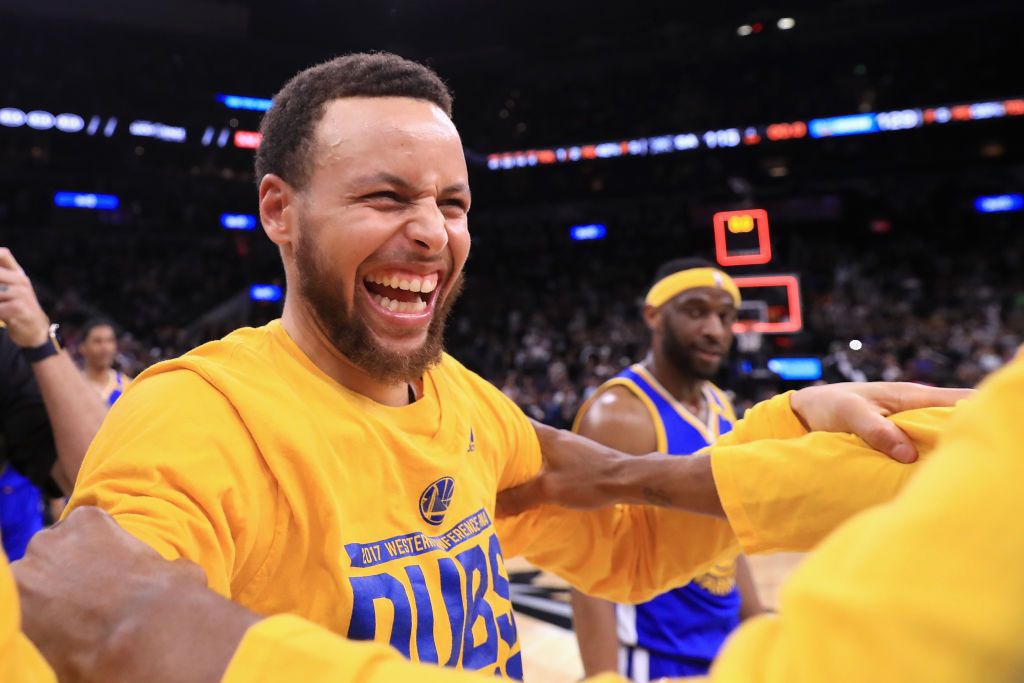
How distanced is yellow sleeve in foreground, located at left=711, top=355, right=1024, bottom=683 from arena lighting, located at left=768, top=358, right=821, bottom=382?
36.9 feet

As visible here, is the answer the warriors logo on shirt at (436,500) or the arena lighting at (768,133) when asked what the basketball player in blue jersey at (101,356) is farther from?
the arena lighting at (768,133)

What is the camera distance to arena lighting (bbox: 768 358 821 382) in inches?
439

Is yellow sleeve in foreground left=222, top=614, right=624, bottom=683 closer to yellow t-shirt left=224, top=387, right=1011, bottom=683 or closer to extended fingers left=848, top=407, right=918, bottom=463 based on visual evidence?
yellow t-shirt left=224, top=387, right=1011, bottom=683

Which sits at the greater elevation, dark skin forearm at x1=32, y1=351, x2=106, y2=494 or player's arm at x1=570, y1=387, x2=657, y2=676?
dark skin forearm at x1=32, y1=351, x2=106, y2=494

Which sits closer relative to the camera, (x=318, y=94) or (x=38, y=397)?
(x=318, y=94)

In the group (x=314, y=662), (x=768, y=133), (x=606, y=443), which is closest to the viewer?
(x=314, y=662)

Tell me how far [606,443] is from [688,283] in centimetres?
112

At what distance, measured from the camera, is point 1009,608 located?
0.47 metres

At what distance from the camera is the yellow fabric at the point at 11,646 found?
56 centimetres

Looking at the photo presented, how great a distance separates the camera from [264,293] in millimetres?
18656

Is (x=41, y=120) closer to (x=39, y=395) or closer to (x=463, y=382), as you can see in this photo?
(x=39, y=395)

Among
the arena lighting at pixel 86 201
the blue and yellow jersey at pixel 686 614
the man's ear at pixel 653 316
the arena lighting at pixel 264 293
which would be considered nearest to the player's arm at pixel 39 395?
the blue and yellow jersey at pixel 686 614

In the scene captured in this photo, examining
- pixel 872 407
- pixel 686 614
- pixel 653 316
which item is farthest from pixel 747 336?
pixel 872 407

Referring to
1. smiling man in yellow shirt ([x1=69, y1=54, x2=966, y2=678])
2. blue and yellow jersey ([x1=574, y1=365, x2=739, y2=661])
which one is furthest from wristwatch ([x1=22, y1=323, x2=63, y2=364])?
blue and yellow jersey ([x1=574, y1=365, x2=739, y2=661])
